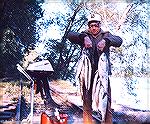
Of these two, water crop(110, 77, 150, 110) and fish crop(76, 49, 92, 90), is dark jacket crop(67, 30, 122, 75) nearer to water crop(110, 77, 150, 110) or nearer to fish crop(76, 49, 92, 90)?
fish crop(76, 49, 92, 90)

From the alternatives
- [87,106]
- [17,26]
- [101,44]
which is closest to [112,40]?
[101,44]

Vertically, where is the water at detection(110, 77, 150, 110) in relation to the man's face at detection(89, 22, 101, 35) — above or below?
below

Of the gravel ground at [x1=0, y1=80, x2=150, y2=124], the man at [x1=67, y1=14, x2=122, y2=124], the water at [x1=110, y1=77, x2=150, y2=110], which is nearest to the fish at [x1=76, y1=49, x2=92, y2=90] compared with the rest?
the man at [x1=67, y1=14, x2=122, y2=124]

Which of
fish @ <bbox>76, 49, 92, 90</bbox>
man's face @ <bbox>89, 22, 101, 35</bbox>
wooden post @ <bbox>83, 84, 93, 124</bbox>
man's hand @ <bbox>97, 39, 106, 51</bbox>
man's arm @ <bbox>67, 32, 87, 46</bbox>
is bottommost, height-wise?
wooden post @ <bbox>83, 84, 93, 124</bbox>

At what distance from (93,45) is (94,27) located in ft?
0.61

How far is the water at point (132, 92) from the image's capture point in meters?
3.51

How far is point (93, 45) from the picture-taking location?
3.57m

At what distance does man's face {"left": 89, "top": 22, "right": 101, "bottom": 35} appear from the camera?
3.59 meters

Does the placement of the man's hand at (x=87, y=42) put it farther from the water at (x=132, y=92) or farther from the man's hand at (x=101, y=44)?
the water at (x=132, y=92)

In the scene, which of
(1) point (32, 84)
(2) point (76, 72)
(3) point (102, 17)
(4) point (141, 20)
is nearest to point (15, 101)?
(1) point (32, 84)

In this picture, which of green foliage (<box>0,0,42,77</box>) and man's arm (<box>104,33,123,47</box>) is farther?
green foliage (<box>0,0,42,77</box>)

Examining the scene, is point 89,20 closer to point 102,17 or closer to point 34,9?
point 102,17

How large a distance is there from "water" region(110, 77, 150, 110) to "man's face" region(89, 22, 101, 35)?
498 millimetres

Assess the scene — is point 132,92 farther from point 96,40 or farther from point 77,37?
point 77,37
